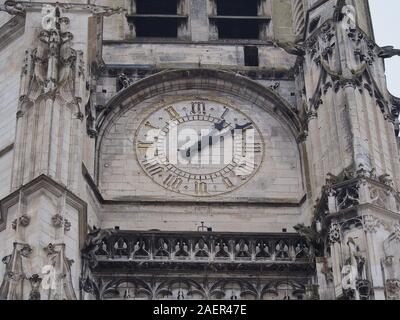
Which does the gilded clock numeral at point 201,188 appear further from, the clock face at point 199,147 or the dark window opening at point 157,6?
the dark window opening at point 157,6

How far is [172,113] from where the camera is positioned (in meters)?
24.1

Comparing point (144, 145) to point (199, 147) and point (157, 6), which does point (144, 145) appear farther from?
point (157, 6)

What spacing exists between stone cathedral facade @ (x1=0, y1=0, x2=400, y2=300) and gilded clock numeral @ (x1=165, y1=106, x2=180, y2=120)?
2 centimetres

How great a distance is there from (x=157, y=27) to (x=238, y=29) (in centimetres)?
146

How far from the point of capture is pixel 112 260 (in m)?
20.9

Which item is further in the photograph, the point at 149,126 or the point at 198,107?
the point at 198,107

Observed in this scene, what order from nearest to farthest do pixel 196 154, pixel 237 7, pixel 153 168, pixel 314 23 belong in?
1. pixel 153 168
2. pixel 196 154
3. pixel 314 23
4. pixel 237 7

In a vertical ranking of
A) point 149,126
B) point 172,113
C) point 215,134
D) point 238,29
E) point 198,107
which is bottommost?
point 215,134

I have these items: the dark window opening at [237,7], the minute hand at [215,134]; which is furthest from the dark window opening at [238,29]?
the minute hand at [215,134]

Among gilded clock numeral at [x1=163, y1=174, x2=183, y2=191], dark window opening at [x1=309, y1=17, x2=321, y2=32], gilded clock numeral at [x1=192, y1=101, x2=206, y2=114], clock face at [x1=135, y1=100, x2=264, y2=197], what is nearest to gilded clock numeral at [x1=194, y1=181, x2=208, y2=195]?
clock face at [x1=135, y1=100, x2=264, y2=197]

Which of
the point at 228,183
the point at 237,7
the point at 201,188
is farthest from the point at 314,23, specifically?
the point at 237,7

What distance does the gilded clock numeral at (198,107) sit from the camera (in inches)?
951

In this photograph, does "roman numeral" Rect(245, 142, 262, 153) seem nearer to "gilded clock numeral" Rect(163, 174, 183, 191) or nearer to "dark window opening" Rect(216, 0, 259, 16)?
"gilded clock numeral" Rect(163, 174, 183, 191)

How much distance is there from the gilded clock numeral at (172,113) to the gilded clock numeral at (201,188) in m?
1.50
